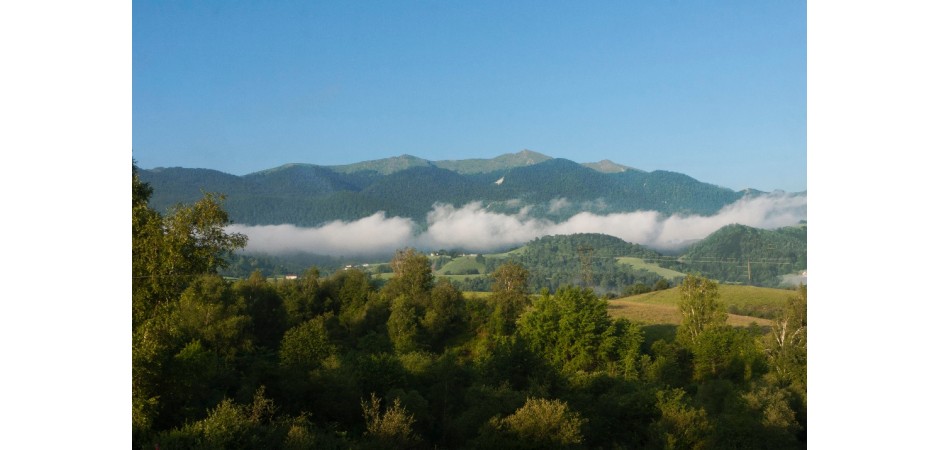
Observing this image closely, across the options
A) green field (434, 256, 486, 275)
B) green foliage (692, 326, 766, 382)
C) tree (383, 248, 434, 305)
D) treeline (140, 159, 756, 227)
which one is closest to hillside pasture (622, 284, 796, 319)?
green foliage (692, 326, 766, 382)

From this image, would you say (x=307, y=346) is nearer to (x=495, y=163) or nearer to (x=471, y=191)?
(x=471, y=191)

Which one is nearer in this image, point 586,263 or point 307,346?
point 307,346

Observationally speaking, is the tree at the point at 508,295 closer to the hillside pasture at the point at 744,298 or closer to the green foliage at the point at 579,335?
the green foliage at the point at 579,335

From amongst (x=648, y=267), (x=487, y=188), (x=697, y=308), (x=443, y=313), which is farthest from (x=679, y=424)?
(x=487, y=188)

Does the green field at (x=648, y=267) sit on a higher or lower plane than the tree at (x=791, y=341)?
higher

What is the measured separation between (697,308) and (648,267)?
0.87 m

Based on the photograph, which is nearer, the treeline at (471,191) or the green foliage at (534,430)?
the green foliage at (534,430)

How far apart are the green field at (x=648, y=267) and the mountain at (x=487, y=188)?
85 cm

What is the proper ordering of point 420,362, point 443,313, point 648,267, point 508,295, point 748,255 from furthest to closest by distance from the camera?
point 648,267 < point 748,255 < point 508,295 < point 443,313 < point 420,362

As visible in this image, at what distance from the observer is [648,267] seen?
26.8ft

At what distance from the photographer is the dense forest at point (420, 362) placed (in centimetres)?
589

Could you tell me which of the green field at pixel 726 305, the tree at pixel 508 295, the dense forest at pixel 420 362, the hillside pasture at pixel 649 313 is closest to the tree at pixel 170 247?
the dense forest at pixel 420 362

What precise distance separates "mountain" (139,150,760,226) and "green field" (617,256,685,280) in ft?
2.79
